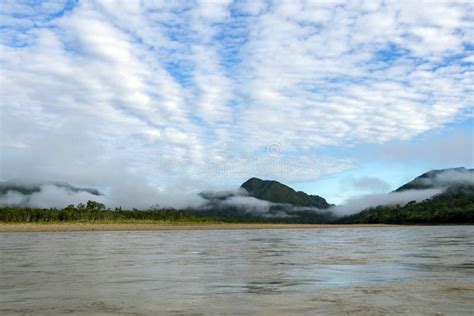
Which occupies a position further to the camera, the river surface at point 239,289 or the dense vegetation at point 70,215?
the dense vegetation at point 70,215

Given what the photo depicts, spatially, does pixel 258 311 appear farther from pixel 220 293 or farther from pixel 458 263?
pixel 458 263

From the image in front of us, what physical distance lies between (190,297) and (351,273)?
9.85 m

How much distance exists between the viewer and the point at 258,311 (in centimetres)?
1257

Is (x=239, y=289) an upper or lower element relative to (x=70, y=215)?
lower

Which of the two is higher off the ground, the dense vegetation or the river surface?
the dense vegetation

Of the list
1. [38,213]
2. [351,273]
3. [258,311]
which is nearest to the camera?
[258,311]

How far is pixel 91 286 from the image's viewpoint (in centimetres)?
1772

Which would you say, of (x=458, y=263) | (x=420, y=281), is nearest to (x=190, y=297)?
(x=420, y=281)

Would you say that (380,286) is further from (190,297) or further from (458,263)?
(458,263)

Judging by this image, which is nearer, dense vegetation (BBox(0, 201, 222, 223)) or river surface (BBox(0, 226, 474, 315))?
river surface (BBox(0, 226, 474, 315))

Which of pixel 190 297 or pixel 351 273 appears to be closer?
pixel 190 297

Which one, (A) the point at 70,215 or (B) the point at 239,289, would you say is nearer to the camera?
(B) the point at 239,289

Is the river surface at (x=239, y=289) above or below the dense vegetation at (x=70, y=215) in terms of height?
below

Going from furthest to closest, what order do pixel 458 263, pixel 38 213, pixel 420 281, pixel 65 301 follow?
pixel 38 213 → pixel 458 263 → pixel 420 281 → pixel 65 301
